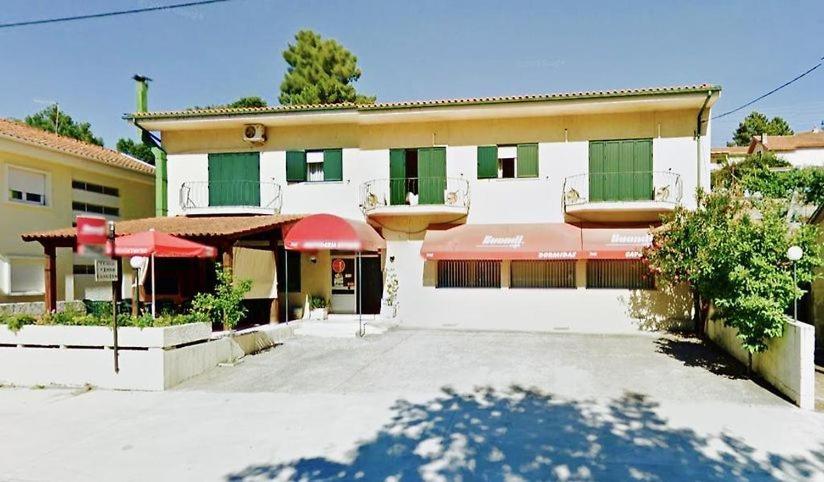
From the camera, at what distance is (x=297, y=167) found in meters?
17.6

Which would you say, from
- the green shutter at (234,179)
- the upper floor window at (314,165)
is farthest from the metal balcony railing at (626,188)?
the green shutter at (234,179)

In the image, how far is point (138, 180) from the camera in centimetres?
2181

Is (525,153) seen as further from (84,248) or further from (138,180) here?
(138,180)

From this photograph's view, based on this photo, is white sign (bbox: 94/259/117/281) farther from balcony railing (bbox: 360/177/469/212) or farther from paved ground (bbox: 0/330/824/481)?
balcony railing (bbox: 360/177/469/212)

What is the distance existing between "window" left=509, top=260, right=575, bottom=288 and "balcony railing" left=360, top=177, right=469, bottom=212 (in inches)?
120

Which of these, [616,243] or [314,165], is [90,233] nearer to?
[314,165]

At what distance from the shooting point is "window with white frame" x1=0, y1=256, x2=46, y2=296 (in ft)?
53.7

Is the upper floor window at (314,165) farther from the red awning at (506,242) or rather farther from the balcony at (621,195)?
the balcony at (621,195)

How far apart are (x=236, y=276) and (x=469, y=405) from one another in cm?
852

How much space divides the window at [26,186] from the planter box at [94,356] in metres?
10.3

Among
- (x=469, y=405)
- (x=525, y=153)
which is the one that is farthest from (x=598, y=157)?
(x=469, y=405)

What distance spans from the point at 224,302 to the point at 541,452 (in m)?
8.59

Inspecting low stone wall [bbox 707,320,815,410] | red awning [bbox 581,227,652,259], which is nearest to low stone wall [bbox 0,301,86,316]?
red awning [bbox 581,227,652,259]

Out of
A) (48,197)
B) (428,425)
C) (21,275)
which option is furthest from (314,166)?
(428,425)
